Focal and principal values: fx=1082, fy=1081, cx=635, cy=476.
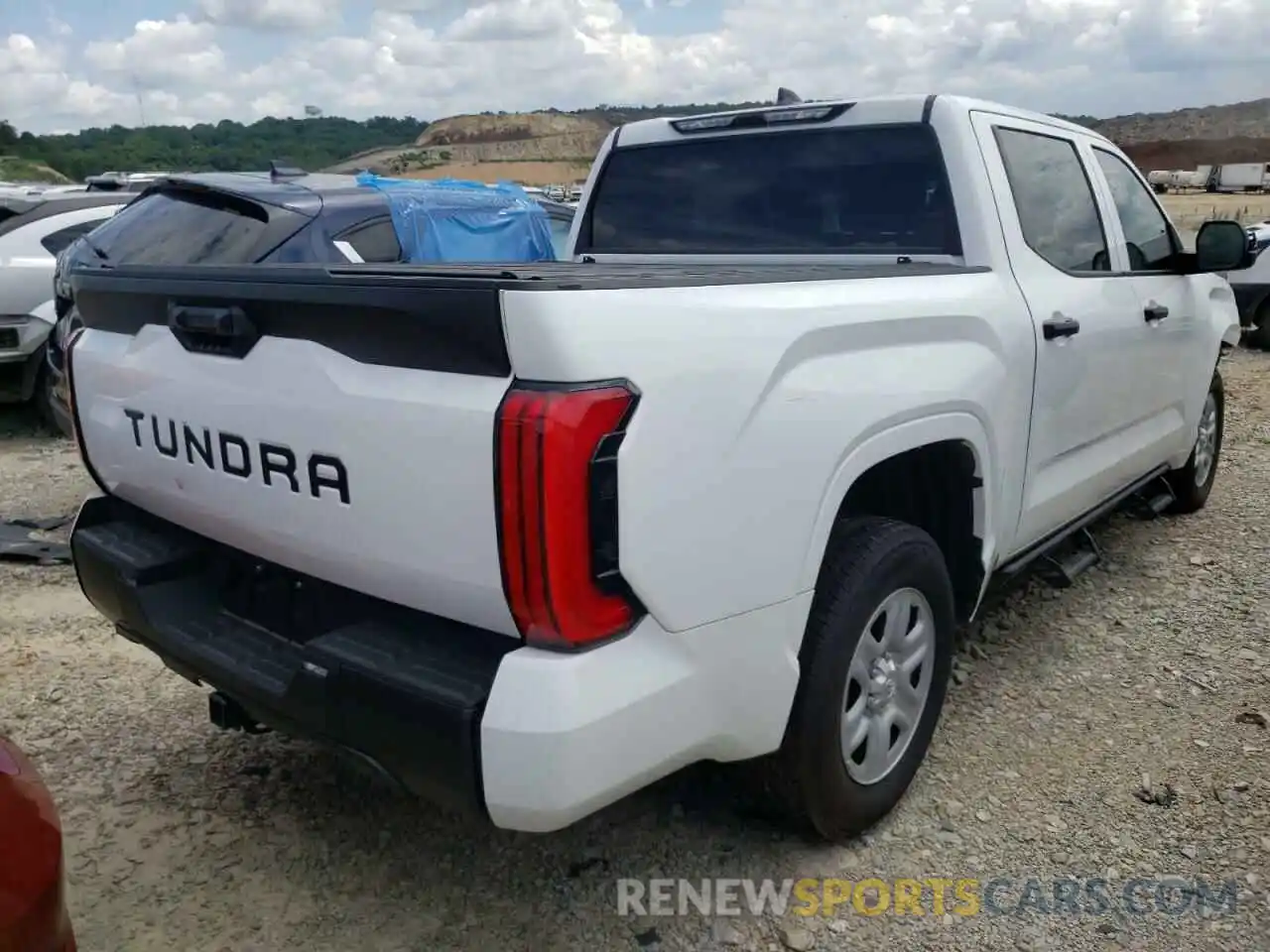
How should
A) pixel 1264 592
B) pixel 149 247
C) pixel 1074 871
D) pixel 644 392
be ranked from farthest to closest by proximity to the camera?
pixel 149 247 → pixel 1264 592 → pixel 1074 871 → pixel 644 392

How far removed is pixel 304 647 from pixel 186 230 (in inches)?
156

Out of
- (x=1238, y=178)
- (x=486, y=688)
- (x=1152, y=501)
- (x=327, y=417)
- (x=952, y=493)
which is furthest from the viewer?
(x=1238, y=178)

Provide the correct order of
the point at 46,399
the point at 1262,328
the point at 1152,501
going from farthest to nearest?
the point at 1262,328
the point at 46,399
the point at 1152,501

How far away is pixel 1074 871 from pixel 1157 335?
236 centimetres

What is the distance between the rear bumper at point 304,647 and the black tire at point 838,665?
Answer: 778mm

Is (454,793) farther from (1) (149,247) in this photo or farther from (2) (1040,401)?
(1) (149,247)

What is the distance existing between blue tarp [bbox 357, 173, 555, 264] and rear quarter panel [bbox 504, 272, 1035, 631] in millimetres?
3815

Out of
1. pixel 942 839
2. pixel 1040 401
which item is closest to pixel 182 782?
pixel 942 839

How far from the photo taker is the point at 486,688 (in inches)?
76.4

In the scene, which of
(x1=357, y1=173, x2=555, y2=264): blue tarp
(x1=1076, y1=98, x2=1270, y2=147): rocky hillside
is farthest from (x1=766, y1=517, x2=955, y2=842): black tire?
(x1=1076, y1=98, x2=1270, y2=147): rocky hillside

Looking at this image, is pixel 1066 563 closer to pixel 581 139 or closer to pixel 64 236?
pixel 64 236

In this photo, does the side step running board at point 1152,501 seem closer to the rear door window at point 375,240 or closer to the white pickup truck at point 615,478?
the white pickup truck at point 615,478

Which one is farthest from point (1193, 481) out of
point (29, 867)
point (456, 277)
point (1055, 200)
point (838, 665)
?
point (29, 867)

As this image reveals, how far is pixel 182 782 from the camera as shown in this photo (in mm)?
3164
